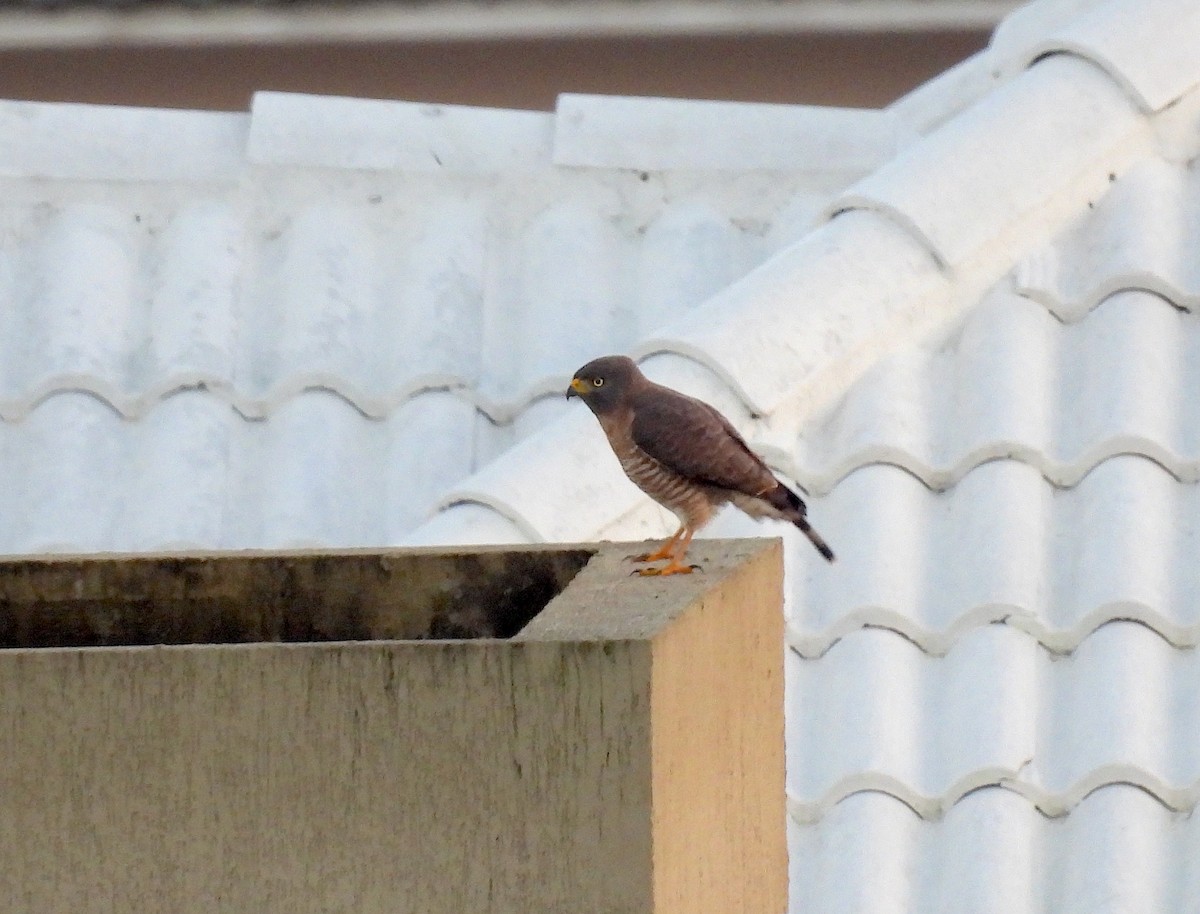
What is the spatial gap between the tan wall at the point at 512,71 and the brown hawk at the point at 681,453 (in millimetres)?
4045

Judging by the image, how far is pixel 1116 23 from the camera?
14.2ft

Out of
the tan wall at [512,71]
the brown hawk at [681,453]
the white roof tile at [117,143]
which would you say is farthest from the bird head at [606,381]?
the tan wall at [512,71]

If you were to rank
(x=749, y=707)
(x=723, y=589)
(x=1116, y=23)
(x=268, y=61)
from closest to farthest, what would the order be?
(x=723, y=589), (x=749, y=707), (x=1116, y=23), (x=268, y=61)

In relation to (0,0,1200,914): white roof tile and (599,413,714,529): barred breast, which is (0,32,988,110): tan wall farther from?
(599,413,714,529): barred breast

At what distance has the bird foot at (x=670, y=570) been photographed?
7.47 feet

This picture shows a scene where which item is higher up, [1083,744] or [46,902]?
[1083,744]

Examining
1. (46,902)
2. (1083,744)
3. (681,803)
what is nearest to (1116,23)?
(1083,744)

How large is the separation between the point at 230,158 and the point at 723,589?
296cm

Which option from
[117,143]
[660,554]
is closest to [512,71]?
[117,143]

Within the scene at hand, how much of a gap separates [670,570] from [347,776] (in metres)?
0.55

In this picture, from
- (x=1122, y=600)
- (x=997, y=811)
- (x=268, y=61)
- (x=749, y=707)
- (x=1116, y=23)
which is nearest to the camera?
(x=749, y=707)

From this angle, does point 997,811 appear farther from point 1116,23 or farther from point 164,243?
point 164,243

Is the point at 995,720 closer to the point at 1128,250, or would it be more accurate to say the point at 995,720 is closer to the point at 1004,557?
the point at 1004,557

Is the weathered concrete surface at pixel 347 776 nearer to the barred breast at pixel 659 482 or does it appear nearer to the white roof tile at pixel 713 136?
the barred breast at pixel 659 482
